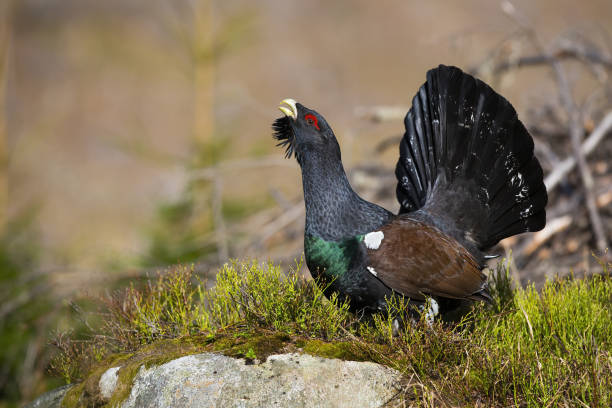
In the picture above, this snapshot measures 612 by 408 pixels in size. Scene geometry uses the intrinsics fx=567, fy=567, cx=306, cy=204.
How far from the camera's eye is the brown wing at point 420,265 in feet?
10.5

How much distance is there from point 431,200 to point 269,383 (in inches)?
79.6

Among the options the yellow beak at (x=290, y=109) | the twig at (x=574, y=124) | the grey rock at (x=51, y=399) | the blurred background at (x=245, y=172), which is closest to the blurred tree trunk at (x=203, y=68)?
the blurred background at (x=245, y=172)

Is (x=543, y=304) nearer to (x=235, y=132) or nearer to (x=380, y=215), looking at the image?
(x=380, y=215)

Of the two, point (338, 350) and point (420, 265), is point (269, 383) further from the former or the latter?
point (420, 265)

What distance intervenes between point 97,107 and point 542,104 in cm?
1904

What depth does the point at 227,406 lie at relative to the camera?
8.34 ft

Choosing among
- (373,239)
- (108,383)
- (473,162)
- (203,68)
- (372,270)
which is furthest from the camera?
(203,68)

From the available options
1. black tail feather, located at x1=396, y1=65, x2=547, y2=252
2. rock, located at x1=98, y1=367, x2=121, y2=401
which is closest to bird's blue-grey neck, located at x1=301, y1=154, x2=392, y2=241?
black tail feather, located at x1=396, y1=65, x2=547, y2=252

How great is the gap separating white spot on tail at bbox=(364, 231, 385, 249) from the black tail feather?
0.68 metres

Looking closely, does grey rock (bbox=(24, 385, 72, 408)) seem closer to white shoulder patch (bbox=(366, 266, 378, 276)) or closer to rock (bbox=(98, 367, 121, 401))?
rock (bbox=(98, 367, 121, 401))

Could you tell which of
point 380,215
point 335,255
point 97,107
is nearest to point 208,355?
point 335,255

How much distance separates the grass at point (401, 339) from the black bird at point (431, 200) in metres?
0.21

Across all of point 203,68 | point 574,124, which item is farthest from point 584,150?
point 203,68

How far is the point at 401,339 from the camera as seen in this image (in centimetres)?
280
